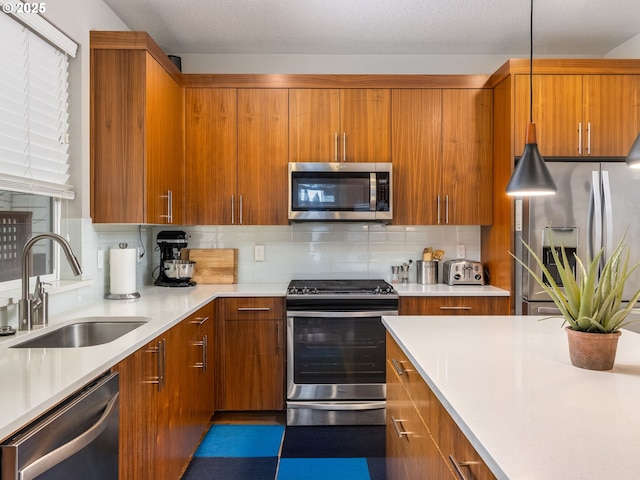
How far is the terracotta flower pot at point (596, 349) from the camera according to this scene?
4.05ft

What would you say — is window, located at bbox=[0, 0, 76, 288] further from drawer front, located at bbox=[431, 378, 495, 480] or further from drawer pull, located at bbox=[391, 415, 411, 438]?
drawer front, located at bbox=[431, 378, 495, 480]

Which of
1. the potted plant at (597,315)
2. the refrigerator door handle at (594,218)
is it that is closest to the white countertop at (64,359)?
the potted plant at (597,315)

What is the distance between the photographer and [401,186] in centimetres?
330

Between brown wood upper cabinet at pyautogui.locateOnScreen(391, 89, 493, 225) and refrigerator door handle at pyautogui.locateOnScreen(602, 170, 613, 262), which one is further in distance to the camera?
brown wood upper cabinet at pyautogui.locateOnScreen(391, 89, 493, 225)

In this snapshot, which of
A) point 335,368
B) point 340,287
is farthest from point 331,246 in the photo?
point 335,368

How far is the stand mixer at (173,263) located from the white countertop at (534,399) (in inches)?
76.2

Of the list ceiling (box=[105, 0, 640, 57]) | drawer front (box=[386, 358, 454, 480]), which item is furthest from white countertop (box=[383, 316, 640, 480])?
ceiling (box=[105, 0, 640, 57])

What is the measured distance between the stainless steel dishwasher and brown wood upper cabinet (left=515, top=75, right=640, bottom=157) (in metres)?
2.87

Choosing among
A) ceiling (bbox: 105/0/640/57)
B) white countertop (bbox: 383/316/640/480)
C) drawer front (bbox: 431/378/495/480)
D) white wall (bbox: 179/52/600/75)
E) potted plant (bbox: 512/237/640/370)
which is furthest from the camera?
white wall (bbox: 179/52/600/75)

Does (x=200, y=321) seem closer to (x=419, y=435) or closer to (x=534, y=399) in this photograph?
(x=419, y=435)

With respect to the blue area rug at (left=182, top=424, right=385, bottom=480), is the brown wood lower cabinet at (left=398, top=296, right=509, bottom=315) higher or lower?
higher

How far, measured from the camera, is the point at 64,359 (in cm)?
143

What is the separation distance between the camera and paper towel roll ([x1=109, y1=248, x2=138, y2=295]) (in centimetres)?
262

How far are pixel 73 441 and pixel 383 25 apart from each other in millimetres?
2913
